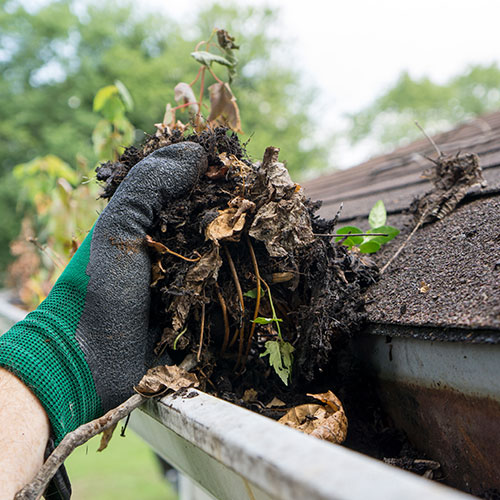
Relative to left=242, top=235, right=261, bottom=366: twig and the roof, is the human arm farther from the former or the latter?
the roof

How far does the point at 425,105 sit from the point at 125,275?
69.9ft

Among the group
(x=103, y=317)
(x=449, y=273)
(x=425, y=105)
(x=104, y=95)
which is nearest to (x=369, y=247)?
(x=449, y=273)

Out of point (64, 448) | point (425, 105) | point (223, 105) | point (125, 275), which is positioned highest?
point (425, 105)

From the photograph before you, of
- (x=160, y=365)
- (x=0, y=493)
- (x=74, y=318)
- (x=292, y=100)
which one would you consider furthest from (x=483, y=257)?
(x=292, y=100)

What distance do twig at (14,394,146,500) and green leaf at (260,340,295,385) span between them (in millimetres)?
270

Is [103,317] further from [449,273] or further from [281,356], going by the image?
[449,273]

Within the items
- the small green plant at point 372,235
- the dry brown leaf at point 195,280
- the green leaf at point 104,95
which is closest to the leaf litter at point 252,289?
the dry brown leaf at point 195,280

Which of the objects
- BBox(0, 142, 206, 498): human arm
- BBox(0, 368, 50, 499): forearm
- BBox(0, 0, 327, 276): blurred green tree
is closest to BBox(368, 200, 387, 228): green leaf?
BBox(0, 142, 206, 498): human arm

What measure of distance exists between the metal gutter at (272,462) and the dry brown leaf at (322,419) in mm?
150

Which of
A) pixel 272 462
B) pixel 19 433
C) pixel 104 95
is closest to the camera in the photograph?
pixel 272 462

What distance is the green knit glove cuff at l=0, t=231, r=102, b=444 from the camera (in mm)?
748

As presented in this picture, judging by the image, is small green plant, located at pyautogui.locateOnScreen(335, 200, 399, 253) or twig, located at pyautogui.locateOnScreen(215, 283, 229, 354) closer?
twig, located at pyautogui.locateOnScreen(215, 283, 229, 354)

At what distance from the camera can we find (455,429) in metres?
0.72

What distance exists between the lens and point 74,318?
81 centimetres
